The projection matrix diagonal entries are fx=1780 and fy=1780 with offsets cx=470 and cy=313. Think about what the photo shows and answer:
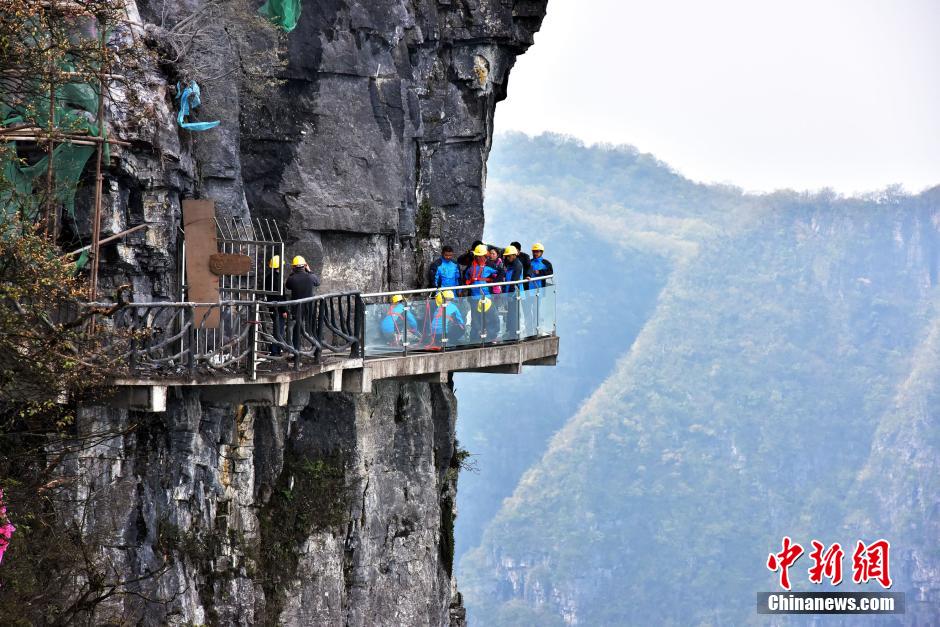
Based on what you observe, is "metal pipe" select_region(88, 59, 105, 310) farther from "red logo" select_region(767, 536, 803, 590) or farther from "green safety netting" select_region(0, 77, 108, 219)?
"red logo" select_region(767, 536, 803, 590)

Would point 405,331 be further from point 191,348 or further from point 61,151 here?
point 61,151

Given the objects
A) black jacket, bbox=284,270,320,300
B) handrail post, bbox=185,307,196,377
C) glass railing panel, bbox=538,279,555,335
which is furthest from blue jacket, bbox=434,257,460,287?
handrail post, bbox=185,307,196,377

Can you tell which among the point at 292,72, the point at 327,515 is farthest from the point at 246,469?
the point at 292,72

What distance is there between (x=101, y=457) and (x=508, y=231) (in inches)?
6163

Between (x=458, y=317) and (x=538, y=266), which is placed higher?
(x=538, y=266)

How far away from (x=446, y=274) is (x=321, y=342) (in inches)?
185

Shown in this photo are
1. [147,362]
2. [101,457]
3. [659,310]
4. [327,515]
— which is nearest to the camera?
[147,362]

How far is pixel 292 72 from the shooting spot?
31156 millimetres

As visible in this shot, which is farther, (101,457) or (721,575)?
(721,575)

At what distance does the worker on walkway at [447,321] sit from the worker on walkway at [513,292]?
40.8 inches

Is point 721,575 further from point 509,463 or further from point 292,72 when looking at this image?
point 292,72

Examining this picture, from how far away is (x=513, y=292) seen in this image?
3056 cm

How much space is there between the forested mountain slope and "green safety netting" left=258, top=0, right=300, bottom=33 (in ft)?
368

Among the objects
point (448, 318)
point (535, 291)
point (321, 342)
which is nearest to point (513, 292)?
point (535, 291)
